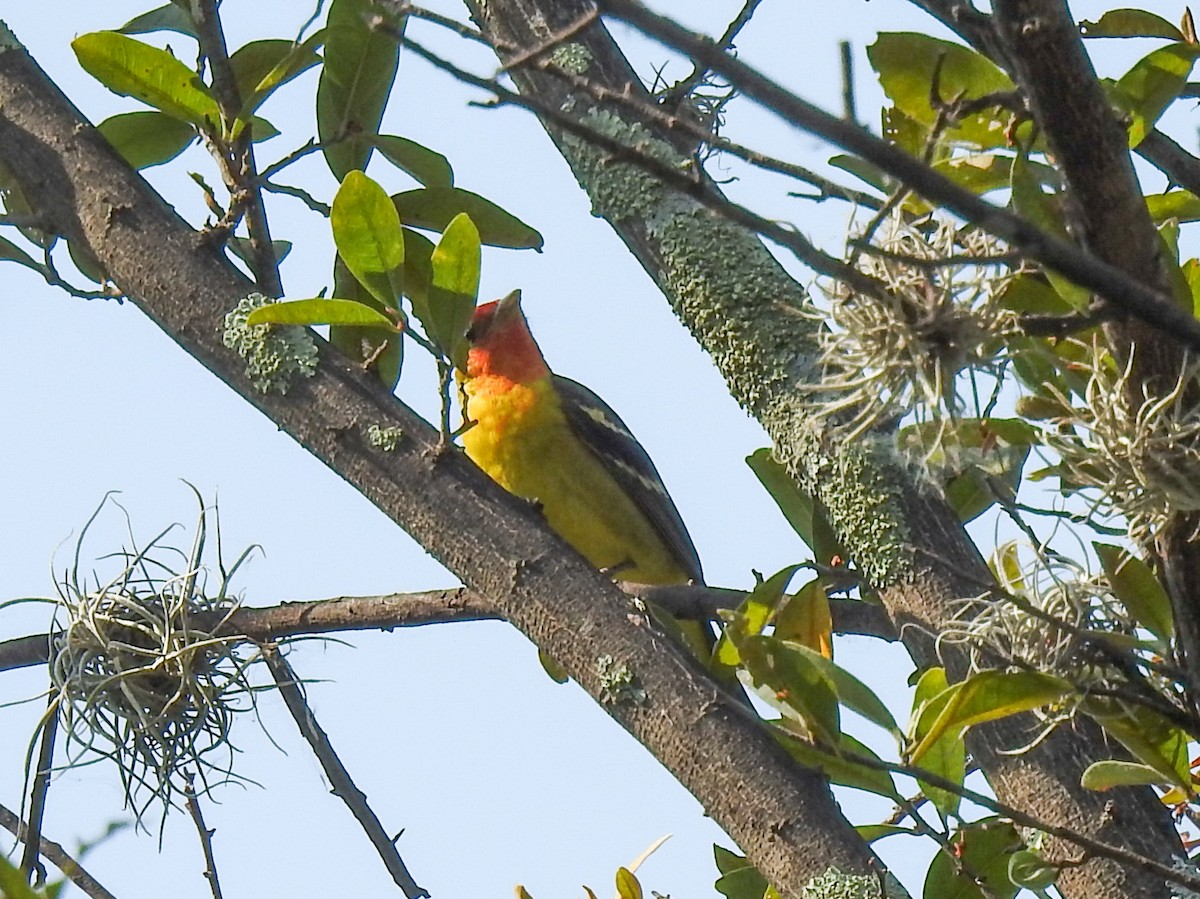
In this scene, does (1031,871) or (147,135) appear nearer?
(1031,871)

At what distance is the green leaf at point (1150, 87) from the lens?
1.76 meters

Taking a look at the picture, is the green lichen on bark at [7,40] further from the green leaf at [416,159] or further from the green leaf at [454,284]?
the green leaf at [454,284]

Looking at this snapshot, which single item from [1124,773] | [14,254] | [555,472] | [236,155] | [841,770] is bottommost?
[1124,773]

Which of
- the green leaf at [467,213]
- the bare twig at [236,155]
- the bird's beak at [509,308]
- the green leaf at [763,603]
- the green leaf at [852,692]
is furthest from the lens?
the bird's beak at [509,308]

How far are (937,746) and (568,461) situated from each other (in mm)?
2749

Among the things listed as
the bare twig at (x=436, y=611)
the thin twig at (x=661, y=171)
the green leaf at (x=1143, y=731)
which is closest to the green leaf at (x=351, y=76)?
the bare twig at (x=436, y=611)

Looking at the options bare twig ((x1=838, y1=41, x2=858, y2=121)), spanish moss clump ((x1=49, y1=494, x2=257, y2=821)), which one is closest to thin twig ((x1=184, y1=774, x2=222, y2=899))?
spanish moss clump ((x1=49, y1=494, x2=257, y2=821))

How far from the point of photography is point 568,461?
182 inches

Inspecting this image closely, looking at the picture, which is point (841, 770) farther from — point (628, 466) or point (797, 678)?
point (628, 466)

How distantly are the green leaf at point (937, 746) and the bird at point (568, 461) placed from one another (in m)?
2.51

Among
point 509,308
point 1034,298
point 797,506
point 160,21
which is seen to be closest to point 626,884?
point 797,506

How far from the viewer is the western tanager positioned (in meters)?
4.56

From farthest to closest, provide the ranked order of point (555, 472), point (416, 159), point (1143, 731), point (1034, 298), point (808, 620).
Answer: point (555, 472), point (416, 159), point (808, 620), point (1143, 731), point (1034, 298)

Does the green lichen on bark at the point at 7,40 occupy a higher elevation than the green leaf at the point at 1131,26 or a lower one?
higher
